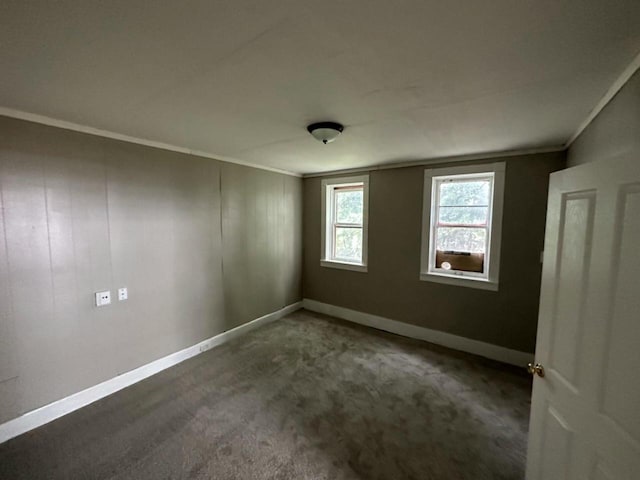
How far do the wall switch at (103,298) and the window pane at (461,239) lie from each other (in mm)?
3650

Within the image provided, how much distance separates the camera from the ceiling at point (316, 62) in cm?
94

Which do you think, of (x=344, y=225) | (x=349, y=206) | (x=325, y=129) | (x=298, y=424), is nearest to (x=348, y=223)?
(x=344, y=225)

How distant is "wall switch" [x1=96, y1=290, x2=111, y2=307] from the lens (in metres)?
2.32

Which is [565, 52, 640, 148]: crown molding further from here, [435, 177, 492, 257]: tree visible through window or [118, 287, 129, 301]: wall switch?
[118, 287, 129, 301]: wall switch

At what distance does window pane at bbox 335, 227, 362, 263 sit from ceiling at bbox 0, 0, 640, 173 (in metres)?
2.18

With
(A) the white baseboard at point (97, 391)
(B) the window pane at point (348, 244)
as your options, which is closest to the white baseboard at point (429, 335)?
(B) the window pane at point (348, 244)

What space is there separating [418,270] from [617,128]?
234 cm

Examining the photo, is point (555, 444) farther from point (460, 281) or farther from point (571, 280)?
point (460, 281)

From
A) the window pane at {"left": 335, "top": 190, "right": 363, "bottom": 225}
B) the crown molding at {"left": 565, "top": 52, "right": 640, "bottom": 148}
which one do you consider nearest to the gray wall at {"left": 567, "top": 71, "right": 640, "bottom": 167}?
the crown molding at {"left": 565, "top": 52, "right": 640, "bottom": 148}

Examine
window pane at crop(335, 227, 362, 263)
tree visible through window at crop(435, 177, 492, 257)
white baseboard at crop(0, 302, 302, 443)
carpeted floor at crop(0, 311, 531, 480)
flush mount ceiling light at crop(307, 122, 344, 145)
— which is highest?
flush mount ceiling light at crop(307, 122, 344, 145)

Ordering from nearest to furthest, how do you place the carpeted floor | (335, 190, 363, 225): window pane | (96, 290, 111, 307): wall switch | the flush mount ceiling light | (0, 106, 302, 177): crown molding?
the carpeted floor
(0, 106, 302, 177): crown molding
the flush mount ceiling light
(96, 290, 111, 307): wall switch
(335, 190, 363, 225): window pane

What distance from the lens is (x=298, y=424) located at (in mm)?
2055

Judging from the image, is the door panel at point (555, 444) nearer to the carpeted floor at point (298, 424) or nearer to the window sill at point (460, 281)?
the carpeted floor at point (298, 424)

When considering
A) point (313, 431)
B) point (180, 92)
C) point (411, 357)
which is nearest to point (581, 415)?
point (313, 431)
